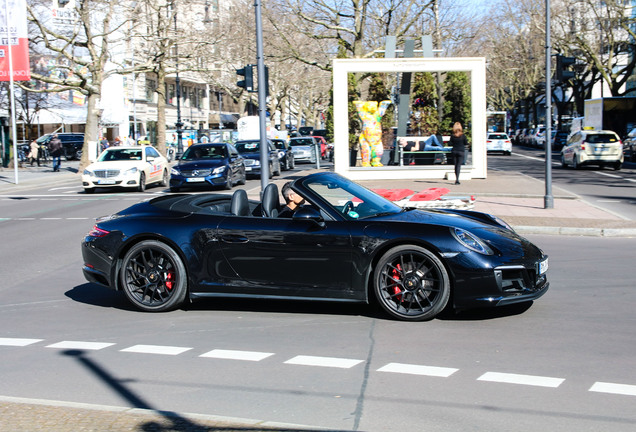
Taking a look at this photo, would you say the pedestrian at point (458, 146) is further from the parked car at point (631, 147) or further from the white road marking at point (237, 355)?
the white road marking at point (237, 355)

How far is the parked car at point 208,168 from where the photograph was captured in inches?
984

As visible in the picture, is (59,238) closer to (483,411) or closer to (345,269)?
(345,269)

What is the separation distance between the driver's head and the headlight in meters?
1.51

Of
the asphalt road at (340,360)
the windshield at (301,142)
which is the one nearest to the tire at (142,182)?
the asphalt road at (340,360)

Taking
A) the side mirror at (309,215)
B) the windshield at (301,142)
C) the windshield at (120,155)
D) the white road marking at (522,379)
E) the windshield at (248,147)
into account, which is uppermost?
the windshield at (301,142)

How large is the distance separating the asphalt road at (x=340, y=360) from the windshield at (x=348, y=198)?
0.97 metres

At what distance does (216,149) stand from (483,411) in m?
23.1

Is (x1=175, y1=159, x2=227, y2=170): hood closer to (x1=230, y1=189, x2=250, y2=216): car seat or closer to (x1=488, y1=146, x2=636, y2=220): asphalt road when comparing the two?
(x1=488, y1=146, x2=636, y2=220): asphalt road

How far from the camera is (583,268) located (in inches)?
389

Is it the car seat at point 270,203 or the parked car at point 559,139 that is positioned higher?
the parked car at point 559,139

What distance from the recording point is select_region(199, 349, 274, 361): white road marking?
599 centimetres

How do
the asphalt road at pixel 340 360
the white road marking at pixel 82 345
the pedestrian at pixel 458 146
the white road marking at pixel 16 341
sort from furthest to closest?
1. the pedestrian at pixel 458 146
2. the white road marking at pixel 16 341
3. the white road marking at pixel 82 345
4. the asphalt road at pixel 340 360

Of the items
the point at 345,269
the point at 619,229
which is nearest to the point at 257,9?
the point at 619,229

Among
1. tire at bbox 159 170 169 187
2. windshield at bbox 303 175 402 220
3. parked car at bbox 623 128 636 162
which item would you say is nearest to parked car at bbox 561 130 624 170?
parked car at bbox 623 128 636 162
